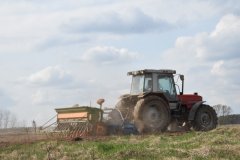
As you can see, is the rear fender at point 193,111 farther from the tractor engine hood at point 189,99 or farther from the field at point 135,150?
the field at point 135,150

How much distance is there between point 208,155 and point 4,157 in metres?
6.63

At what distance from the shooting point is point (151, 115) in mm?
22312

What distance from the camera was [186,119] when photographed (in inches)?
950

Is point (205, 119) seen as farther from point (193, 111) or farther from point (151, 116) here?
point (151, 116)

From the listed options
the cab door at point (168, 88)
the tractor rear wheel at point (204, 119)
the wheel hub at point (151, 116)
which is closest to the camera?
the wheel hub at point (151, 116)

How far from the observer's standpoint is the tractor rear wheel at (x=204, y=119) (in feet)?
78.0

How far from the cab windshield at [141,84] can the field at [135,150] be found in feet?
17.0

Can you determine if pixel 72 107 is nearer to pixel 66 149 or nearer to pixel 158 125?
pixel 158 125

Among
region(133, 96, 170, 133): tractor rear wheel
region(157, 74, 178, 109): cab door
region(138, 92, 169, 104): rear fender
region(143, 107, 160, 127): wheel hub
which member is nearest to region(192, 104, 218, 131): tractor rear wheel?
region(157, 74, 178, 109): cab door

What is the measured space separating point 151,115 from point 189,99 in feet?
10.0

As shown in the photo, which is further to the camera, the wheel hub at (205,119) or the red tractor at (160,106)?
the wheel hub at (205,119)

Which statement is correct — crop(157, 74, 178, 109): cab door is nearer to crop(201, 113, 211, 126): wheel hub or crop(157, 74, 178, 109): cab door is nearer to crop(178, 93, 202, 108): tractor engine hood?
crop(178, 93, 202, 108): tractor engine hood

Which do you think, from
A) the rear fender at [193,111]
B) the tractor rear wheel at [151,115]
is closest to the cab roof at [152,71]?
the tractor rear wheel at [151,115]

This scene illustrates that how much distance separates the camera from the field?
12927 mm
